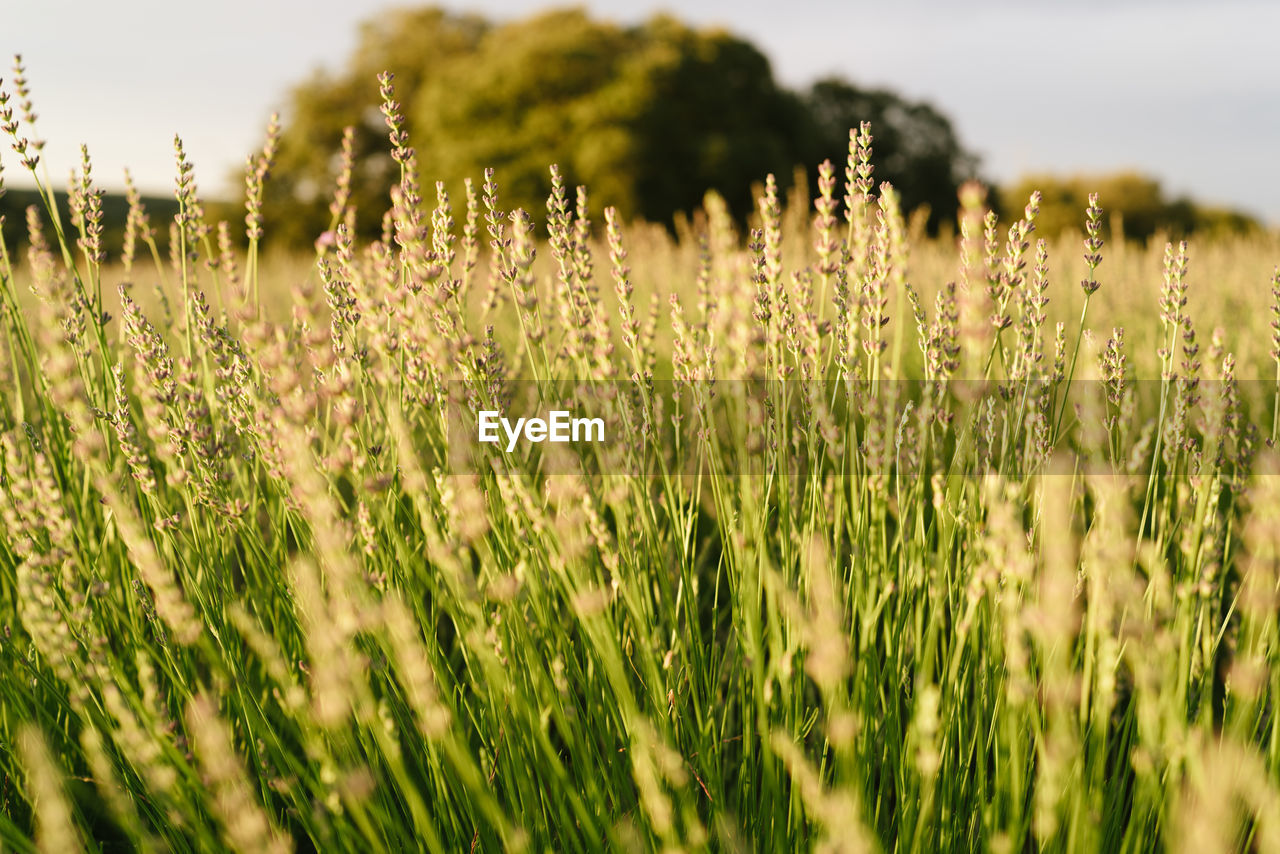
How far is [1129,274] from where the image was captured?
22.0ft

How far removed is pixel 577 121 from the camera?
19328 millimetres

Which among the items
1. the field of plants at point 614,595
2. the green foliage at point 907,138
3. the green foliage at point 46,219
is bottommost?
the field of plants at point 614,595

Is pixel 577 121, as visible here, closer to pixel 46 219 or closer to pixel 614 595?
pixel 46 219

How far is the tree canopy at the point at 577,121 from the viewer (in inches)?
754

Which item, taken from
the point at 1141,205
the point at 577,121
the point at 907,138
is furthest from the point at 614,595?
the point at 1141,205

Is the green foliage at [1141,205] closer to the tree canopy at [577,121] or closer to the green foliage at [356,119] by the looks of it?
the tree canopy at [577,121]

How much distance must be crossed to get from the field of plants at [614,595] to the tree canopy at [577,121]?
56.0 ft

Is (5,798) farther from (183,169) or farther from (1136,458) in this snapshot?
(1136,458)

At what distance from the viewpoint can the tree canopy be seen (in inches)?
754

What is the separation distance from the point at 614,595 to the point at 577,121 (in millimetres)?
19382

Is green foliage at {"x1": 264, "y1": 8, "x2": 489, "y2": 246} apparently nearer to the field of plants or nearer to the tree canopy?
the tree canopy

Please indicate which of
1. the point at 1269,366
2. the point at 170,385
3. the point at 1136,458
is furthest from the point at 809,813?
the point at 1269,366

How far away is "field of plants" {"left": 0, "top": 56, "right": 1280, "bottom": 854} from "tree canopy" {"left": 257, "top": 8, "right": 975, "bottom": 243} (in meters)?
Answer: 17.1

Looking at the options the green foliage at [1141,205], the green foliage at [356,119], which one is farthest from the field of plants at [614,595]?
the green foliage at [1141,205]
